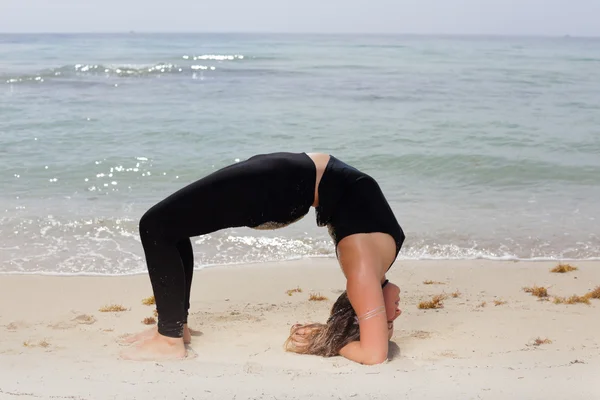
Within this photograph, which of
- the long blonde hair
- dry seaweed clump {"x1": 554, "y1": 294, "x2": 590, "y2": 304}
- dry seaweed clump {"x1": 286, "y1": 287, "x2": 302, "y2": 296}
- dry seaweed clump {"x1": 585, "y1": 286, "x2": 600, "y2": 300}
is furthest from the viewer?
dry seaweed clump {"x1": 286, "y1": 287, "x2": 302, "y2": 296}

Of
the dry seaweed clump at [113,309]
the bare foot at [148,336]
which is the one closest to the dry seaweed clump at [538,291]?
the bare foot at [148,336]

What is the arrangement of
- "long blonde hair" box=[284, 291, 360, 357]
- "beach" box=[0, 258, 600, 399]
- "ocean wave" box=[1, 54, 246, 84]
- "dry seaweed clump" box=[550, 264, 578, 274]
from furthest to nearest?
1. "ocean wave" box=[1, 54, 246, 84]
2. "dry seaweed clump" box=[550, 264, 578, 274]
3. "long blonde hair" box=[284, 291, 360, 357]
4. "beach" box=[0, 258, 600, 399]

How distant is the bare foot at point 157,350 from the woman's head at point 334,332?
641 millimetres

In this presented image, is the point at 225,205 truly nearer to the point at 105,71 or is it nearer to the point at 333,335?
the point at 333,335

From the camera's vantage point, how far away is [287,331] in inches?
191

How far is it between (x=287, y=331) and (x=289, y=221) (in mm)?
989

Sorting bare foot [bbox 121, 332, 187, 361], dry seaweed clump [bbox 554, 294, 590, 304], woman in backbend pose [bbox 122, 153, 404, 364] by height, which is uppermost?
woman in backbend pose [bbox 122, 153, 404, 364]

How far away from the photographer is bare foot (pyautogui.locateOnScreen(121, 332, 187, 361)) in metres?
4.05

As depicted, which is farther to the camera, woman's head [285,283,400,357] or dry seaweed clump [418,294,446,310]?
dry seaweed clump [418,294,446,310]

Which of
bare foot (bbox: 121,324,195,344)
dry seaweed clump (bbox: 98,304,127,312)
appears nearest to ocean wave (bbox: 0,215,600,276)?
dry seaweed clump (bbox: 98,304,127,312)

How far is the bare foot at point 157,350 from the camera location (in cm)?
405

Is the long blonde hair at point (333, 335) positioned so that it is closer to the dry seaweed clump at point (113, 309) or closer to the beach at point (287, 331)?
the beach at point (287, 331)

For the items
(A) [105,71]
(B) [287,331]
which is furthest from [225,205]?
(A) [105,71]

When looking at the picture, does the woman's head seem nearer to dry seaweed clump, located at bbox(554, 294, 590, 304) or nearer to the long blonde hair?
the long blonde hair
